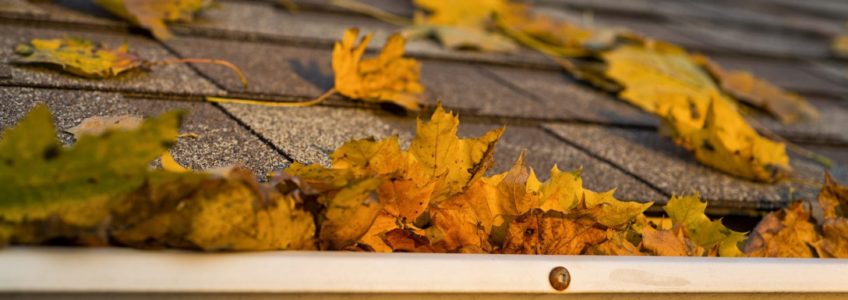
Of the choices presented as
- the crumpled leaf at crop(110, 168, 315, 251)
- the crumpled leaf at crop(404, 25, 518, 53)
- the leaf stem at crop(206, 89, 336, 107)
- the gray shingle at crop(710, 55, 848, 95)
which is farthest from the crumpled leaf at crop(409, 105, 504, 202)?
the gray shingle at crop(710, 55, 848, 95)

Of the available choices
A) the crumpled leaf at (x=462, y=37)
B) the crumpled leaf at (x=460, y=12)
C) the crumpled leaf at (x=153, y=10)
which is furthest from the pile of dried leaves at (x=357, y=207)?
the crumpled leaf at (x=460, y=12)

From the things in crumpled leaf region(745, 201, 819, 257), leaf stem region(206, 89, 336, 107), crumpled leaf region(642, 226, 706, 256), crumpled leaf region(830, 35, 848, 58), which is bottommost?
crumpled leaf region(830, 35, 848, 58)

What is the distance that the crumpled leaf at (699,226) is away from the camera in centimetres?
116

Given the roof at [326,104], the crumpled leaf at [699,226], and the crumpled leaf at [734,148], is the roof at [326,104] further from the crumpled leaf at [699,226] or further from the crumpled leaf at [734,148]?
the crumpled leaf at [699,226]

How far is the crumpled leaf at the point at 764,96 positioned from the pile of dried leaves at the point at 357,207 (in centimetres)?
71

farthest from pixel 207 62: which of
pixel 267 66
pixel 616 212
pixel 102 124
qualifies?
pixel 616 212

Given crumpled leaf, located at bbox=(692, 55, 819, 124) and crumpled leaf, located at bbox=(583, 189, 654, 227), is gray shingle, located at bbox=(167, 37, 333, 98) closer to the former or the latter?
crumpled leaf, located at bbox=(583, 189, 654, 227)

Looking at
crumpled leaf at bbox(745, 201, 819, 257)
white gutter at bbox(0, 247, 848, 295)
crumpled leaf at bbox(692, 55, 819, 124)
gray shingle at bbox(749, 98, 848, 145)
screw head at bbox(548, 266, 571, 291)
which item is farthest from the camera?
crumpled leaf at bbox(692, 55, 819, 124)

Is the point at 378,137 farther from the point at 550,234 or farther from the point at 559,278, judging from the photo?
the point at 559,278

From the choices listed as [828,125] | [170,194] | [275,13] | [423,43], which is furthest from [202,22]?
[828,125]

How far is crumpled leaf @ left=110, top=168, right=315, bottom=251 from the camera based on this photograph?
787mm

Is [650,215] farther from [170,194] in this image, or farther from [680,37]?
[680,37]

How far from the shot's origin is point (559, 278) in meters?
0.88

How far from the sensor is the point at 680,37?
8.63 feet
